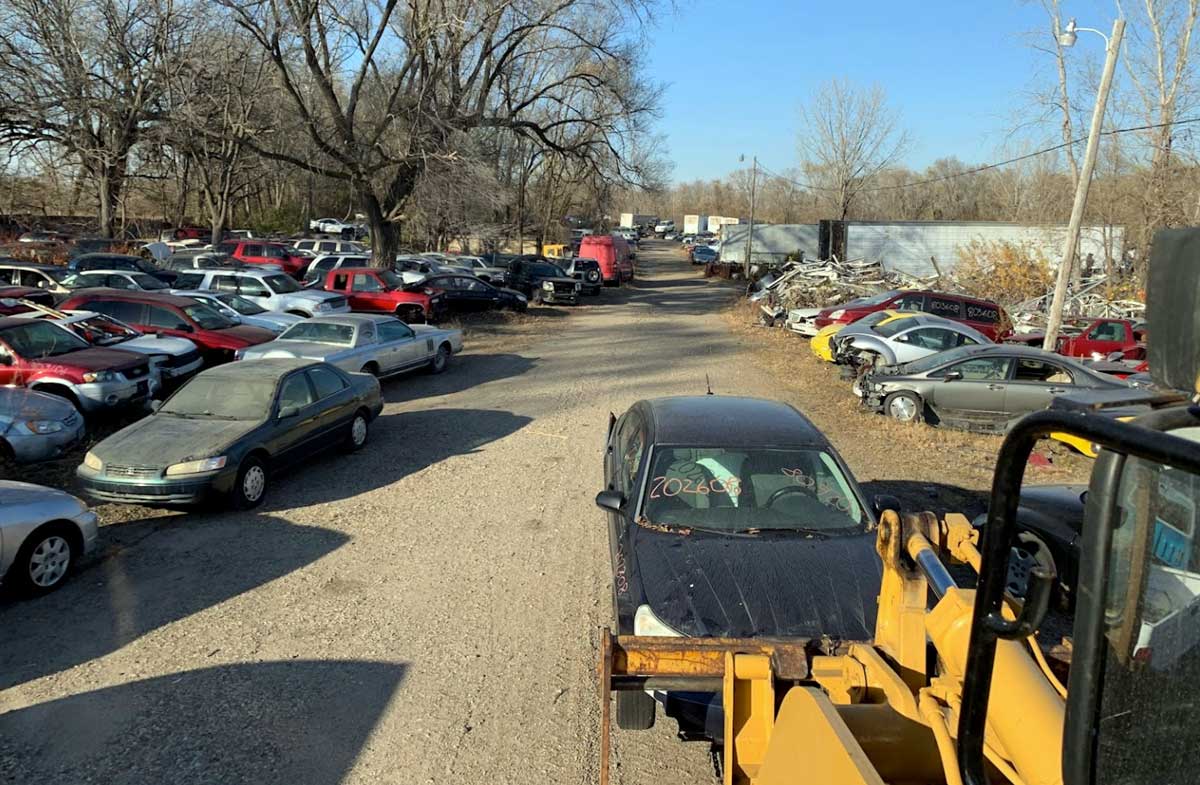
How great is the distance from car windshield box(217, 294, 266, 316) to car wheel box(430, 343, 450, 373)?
4791 mm

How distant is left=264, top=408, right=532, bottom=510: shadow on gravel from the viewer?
9.18m

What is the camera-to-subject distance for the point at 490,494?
9.13 m

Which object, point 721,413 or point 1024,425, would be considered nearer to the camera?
point 1024,425

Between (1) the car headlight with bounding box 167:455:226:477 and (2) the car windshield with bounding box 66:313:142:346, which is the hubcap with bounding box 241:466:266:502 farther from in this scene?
(2) the car windshield with bounding box 66:313:142:346

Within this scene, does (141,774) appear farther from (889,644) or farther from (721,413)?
(721,413)

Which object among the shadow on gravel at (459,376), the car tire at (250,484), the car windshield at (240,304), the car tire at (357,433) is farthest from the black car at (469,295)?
the car tire at (250,484)

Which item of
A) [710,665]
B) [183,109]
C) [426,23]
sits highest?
[426,23]

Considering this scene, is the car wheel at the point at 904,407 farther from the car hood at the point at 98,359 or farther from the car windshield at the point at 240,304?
the car windshield at the point at 240,304

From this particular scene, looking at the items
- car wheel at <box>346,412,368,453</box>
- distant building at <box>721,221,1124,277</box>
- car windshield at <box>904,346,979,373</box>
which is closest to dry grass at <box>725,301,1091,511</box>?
car windshield at <box>904,346,979,373</box>

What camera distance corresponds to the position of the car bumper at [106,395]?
11.2 metres

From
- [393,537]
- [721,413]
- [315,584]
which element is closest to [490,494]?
[393,537]

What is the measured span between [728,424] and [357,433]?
6.26 meters

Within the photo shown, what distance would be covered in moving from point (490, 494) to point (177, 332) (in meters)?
8.71

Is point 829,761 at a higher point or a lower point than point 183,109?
lower
